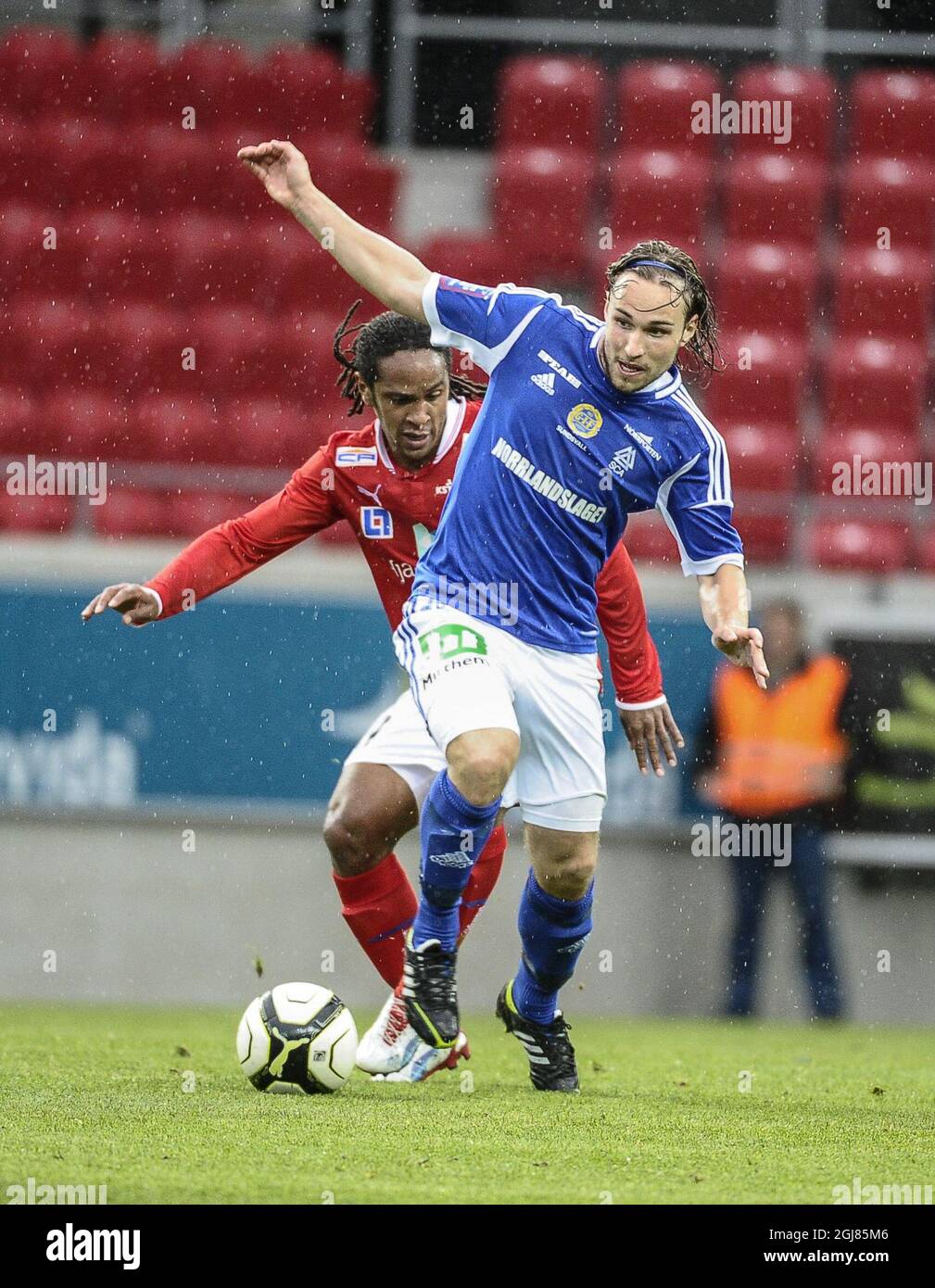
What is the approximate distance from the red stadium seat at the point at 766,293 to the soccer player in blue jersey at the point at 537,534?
22.1 ft

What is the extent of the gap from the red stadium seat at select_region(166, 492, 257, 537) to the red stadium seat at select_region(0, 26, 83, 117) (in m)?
3.54

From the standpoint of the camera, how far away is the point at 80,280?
11742 mm

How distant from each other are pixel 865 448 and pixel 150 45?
18.1 ft

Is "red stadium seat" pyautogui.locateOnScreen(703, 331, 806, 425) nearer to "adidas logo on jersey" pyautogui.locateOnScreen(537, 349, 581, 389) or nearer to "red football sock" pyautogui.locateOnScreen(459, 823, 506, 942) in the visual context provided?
"red football sock" pyautogui.locateOnScreen(459, 823, 506, 942)

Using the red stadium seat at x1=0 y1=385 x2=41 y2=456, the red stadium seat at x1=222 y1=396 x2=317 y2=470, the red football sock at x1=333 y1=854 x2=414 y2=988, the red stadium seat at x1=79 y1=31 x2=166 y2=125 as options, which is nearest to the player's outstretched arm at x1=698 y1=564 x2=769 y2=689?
the red football sock at x1=333 y1=854 x2=414 y2=988

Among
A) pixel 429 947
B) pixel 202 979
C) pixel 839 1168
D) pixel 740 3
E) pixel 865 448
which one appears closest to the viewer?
pixel 839 1168

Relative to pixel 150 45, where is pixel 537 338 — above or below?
below

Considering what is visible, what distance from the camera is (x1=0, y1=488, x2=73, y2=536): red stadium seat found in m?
10.4

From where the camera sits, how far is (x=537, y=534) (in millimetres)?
5094

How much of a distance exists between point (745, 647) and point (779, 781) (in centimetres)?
452

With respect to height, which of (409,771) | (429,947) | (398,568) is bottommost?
(429,947)

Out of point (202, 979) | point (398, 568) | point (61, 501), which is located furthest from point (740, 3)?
point (398, 568)

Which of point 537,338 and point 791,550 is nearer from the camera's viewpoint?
point 537,338
